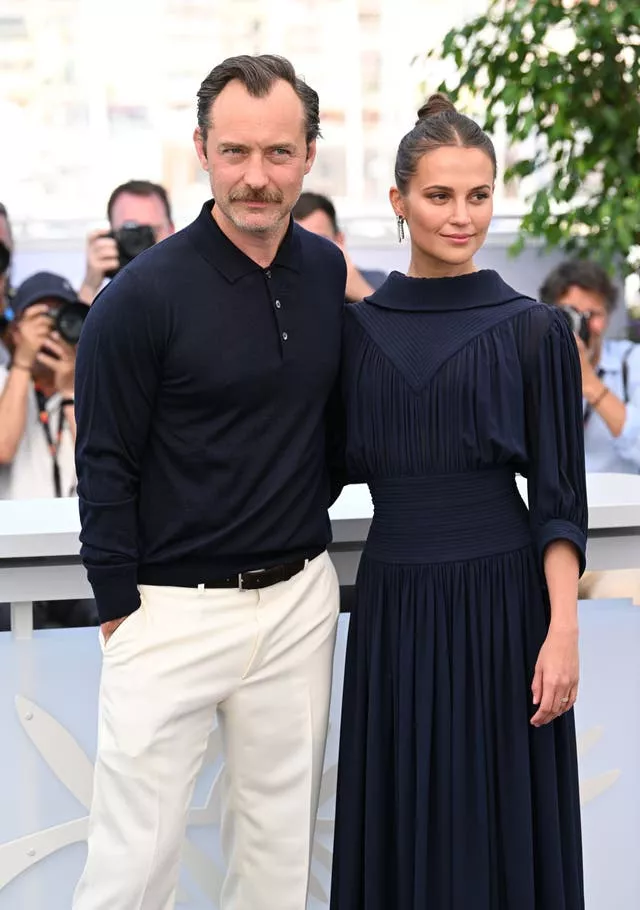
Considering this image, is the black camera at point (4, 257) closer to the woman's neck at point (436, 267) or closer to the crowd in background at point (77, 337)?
the crowd in background at point (77, 337)

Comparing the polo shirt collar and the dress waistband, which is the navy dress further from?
the polo shirt collar

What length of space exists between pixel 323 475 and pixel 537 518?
0.93 ft

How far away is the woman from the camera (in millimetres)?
1521

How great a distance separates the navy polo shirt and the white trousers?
0.05 meters

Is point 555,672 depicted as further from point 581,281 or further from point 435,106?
point 581,281

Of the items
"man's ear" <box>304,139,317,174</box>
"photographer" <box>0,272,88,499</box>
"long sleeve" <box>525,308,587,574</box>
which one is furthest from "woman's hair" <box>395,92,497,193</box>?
"photographer" <box>0,272,88,499</box>

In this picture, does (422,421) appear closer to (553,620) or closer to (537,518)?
(537,518)

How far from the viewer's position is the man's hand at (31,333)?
10.5 ft

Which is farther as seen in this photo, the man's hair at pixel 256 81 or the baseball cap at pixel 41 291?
the baseball cap at pixel 41 291

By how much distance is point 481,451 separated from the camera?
1.53 metres

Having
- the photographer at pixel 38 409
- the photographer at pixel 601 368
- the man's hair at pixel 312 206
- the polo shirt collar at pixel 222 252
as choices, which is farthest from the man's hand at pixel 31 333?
the polo shirt collar at pixel 222 252

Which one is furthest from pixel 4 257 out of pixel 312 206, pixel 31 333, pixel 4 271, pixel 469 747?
pixel 469 747

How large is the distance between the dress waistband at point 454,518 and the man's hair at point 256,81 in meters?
0.46

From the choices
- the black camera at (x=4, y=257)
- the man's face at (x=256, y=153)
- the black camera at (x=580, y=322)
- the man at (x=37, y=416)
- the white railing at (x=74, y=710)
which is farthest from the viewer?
the black camera at (x=580, y=322)
